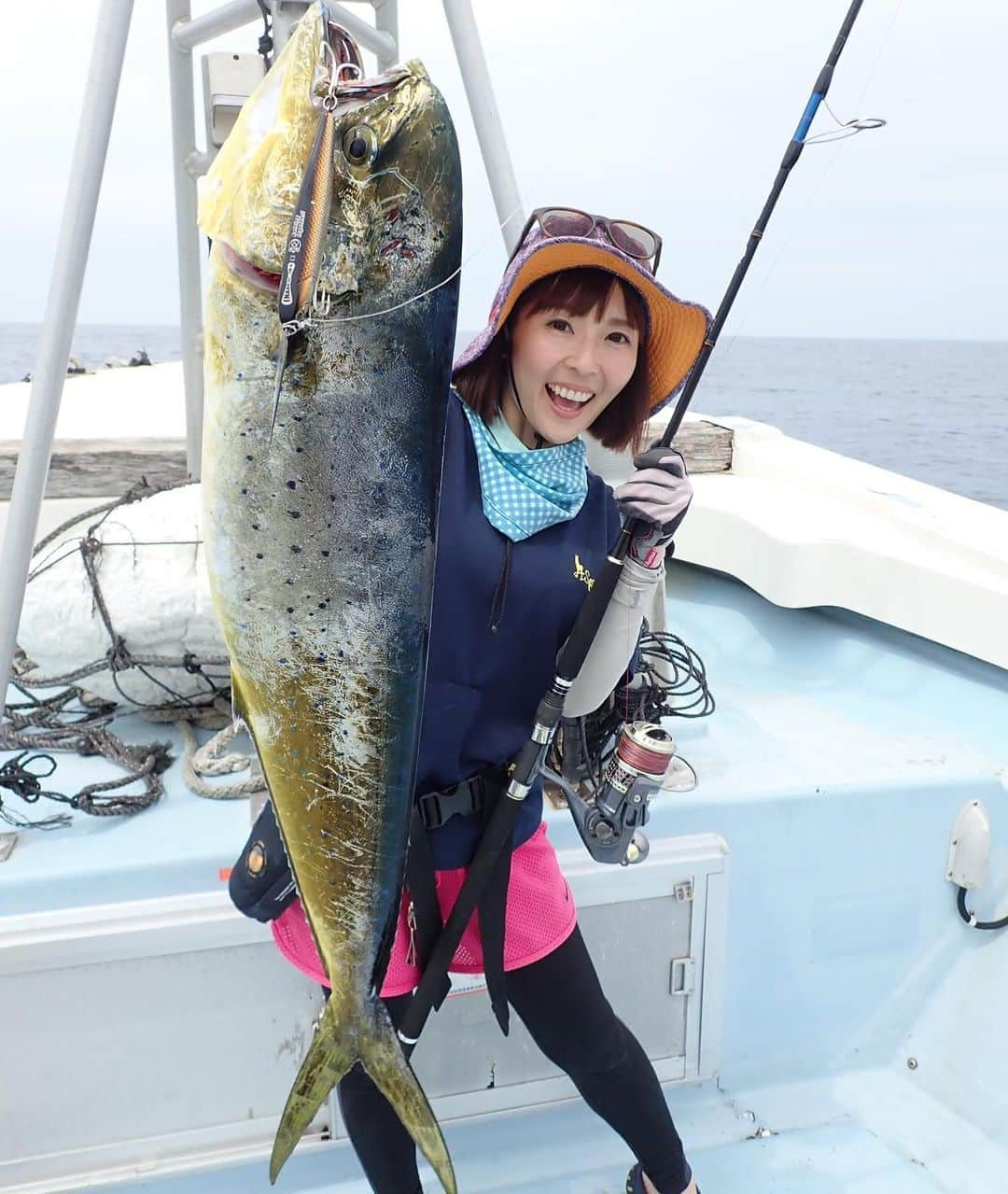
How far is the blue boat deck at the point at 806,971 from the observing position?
239 centimetres

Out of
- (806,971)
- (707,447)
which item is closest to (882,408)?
(707,447)

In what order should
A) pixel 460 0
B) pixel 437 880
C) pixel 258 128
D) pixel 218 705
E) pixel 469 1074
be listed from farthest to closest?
pixel 218 705
pixel 469 1074
pixel 460 0
pixel 437 880
pixel 258 128

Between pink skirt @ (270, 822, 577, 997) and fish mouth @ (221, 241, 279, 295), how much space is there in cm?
115

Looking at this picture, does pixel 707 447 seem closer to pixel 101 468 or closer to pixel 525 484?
pixel 101 468

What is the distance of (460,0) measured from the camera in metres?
2.20

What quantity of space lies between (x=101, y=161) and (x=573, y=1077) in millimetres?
2099

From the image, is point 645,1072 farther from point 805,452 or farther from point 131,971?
point 805,452

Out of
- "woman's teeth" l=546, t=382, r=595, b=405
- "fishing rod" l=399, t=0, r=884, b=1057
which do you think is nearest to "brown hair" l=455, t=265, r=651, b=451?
"woman's teeth" l=546, t=382, r=595, b=405

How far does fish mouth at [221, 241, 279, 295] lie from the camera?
3.73 feet

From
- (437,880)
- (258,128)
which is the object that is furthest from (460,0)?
(437,880)

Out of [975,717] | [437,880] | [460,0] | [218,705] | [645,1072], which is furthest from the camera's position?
[975,717]

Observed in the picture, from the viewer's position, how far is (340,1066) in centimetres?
158

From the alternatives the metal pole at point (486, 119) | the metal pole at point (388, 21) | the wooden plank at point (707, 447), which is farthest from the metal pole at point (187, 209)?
the wooden plank at point (707, 447)

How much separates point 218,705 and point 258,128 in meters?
2.19
